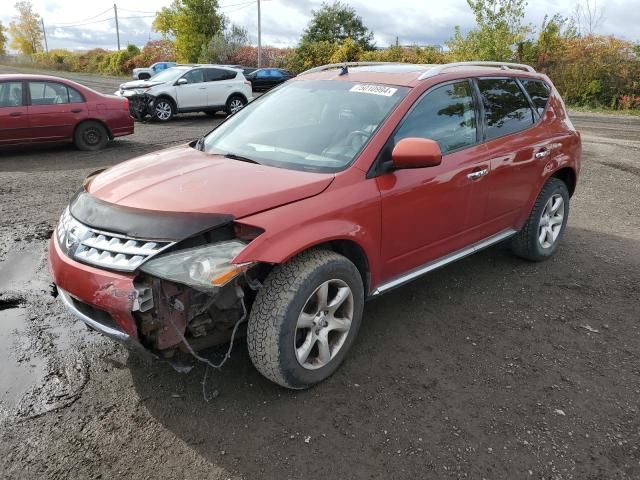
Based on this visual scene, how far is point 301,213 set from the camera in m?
2.68

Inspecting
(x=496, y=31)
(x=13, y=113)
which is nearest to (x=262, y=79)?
(x=496, y=31)

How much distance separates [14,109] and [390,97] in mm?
8247

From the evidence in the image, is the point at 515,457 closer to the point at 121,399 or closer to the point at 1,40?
the point at 121,399

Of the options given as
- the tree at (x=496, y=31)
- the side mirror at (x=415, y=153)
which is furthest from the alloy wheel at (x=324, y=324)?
the tree at (x=496, y=31)

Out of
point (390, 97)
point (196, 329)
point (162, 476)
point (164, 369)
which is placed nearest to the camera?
point (162, 476)

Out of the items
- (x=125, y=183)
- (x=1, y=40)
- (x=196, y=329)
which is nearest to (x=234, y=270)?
(x=196, y=329)

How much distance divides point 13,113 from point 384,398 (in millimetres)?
8971

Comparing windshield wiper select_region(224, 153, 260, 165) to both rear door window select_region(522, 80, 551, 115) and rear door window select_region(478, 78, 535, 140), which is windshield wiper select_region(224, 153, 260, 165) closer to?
rear door window select_region(478, 78, 535, 140)

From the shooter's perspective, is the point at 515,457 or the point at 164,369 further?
the point at 164,369

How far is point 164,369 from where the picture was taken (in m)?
3.10

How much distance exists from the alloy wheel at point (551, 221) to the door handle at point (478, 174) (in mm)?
1168

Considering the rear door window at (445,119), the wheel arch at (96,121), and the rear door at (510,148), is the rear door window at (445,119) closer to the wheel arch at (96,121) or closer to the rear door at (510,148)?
the rear door at (510,148)

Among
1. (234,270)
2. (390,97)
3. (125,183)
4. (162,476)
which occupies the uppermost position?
(390,97)

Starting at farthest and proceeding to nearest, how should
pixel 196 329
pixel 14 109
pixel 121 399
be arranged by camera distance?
pixel 14 109, pixel 121 399, pixel 196 329
